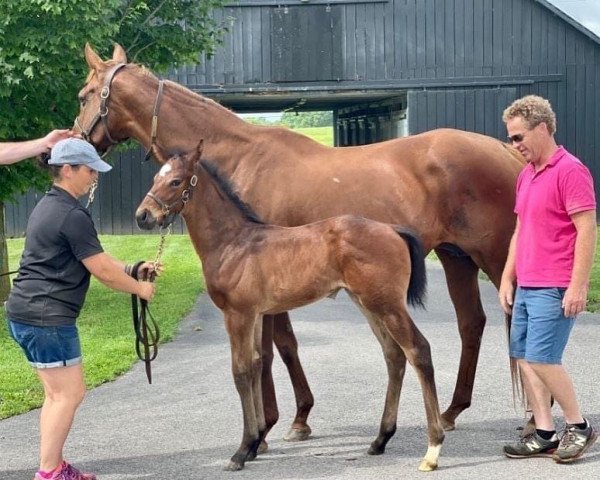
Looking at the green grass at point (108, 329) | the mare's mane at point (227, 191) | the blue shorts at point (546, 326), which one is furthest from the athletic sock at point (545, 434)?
the green grass at point (108, 329)

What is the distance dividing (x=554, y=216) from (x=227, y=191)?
6.27 ft

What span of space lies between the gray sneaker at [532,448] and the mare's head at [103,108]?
3.24 meters

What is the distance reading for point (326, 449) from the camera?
615 cm

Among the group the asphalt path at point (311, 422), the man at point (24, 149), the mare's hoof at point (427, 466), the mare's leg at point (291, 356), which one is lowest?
the asphalt path at point (311, 422)

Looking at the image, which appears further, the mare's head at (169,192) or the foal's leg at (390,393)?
the foal's leg at (390,393)

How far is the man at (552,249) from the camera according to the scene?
5461mm

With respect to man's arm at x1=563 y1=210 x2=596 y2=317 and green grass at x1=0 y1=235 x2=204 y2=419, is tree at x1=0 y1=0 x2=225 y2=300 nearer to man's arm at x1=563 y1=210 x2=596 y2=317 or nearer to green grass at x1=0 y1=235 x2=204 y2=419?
green grass at x1=0 y1=235 x2=204 y2=419

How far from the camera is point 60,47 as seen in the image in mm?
10859

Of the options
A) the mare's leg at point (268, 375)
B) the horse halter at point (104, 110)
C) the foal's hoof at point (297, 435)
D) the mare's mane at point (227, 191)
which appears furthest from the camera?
the horse halter at point (104, 110)

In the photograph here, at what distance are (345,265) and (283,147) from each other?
47.5 inches

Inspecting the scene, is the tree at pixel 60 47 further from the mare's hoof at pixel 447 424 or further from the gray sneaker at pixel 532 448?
the gray sneaker at pixel 532 448

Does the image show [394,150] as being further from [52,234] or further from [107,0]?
[107,0]

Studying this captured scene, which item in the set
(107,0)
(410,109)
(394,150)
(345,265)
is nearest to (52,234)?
(345,265)

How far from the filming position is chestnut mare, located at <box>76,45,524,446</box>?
646cm
